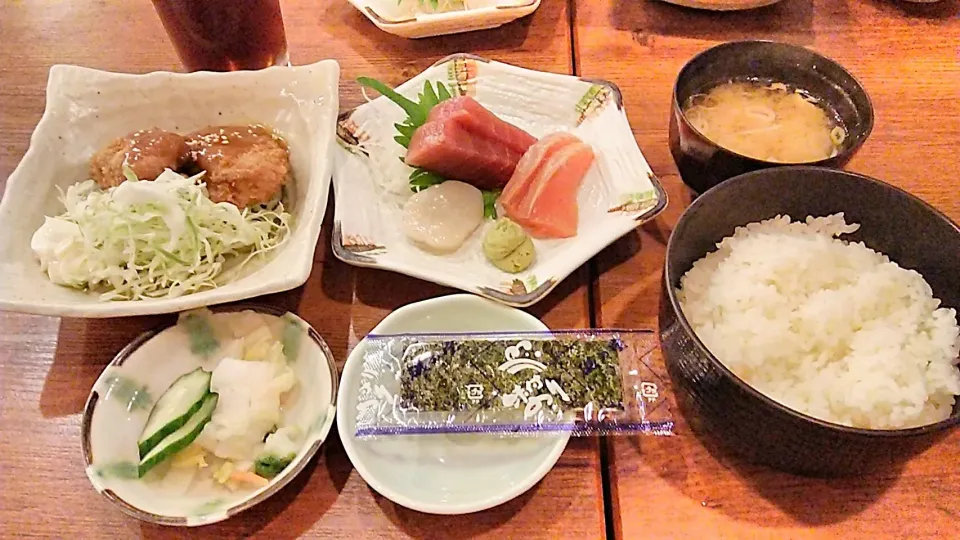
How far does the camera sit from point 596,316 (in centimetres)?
129

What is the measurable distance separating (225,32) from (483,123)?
622 mm

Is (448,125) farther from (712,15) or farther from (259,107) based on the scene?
(712,15)

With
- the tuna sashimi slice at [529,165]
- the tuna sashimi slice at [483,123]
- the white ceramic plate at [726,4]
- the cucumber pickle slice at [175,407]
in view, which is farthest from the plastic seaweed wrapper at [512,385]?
the white ceramic plate at [726,4]

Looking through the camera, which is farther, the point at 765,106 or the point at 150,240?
the point at 765,106

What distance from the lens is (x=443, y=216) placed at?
1.37 meters

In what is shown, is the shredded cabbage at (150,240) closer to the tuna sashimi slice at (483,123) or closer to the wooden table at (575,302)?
the wooden table at (575,302)

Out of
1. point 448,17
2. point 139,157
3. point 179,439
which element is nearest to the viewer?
point 179,439

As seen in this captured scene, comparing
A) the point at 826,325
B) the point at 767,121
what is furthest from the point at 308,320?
the point at 767,121

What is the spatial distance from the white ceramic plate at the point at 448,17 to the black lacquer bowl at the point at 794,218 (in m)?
0.86

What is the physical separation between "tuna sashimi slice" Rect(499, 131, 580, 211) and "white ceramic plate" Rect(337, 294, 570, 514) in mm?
444

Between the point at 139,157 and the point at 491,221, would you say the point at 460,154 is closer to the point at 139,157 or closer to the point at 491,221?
the point at 491,221

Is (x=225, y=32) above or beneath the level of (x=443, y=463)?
above

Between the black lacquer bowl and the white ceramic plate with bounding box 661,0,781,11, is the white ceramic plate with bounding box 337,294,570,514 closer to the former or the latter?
the black lacquer bowl

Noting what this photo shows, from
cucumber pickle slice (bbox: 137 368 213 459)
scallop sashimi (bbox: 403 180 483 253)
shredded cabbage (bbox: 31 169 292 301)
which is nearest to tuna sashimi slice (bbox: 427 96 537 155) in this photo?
scallop sashimi (bbox: 403 180 483 253)
